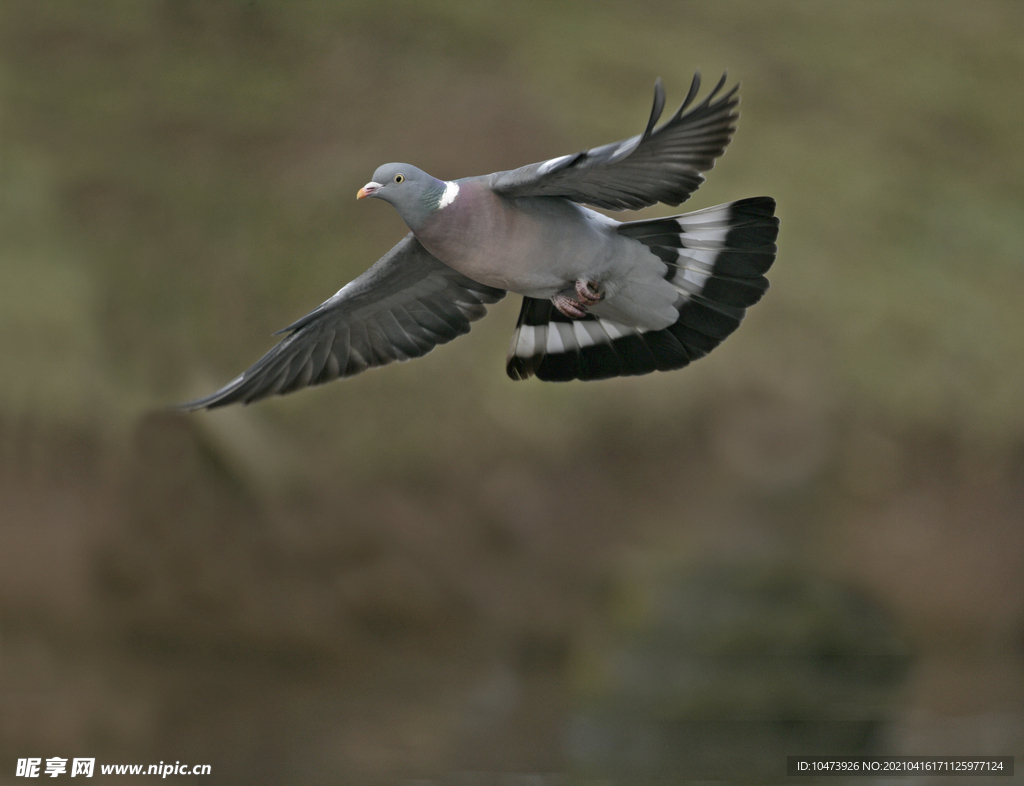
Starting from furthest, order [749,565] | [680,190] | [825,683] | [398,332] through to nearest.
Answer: [749,565], [825,683], [398,332], [680,190]

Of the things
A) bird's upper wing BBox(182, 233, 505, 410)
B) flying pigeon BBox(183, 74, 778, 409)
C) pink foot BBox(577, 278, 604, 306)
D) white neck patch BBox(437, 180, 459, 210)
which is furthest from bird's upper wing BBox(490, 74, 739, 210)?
bird's upper wing BBox(182, 233, 505, 410)

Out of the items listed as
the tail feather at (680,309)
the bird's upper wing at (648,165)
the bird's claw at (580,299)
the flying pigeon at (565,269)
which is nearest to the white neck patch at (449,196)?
the flying pigeon at (565,269)

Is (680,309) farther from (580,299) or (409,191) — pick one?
(409,191)

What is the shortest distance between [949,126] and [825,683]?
6.36 meters

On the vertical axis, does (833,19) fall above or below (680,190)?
above

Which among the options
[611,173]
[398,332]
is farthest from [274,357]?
[611,173]

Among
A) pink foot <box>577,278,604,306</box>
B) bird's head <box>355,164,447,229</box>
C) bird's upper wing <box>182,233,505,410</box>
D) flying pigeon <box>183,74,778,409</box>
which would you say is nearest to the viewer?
flying pigeon <box>183,74,778,409</box>

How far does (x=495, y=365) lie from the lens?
28.8ft

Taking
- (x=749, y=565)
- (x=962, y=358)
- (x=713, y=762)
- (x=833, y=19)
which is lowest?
(x=713, y=762)

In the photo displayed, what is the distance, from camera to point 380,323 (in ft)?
13.2

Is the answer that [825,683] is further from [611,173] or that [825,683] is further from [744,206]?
[611,173]

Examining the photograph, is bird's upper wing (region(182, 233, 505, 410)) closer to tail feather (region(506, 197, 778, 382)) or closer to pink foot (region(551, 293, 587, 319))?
tail feather (region(506, 197, 778, 382))

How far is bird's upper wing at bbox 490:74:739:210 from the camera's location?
2.74 m

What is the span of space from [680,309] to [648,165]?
854 millimetres
